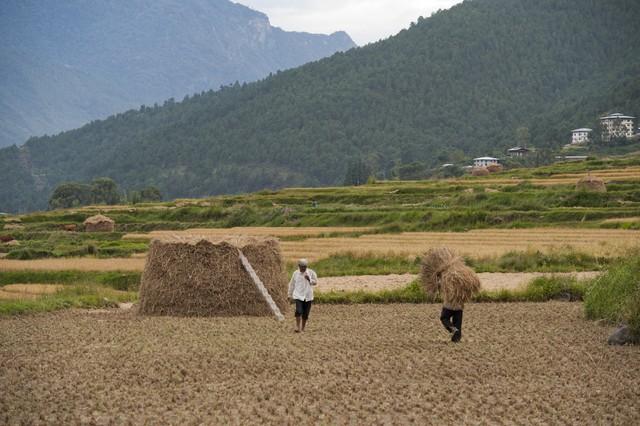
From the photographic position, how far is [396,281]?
29.4 meters

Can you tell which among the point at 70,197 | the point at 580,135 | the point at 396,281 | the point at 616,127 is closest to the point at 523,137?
the point at 580,135

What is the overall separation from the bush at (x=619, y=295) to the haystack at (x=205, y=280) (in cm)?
693

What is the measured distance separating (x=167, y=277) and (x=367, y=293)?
6.25m

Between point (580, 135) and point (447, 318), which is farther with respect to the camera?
point (580, 135)

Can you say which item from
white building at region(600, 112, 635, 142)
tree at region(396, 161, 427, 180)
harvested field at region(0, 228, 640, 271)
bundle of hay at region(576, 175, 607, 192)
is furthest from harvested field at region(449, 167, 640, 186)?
tree at region(396, 161, 427, 180)

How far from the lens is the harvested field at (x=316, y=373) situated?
435 inches

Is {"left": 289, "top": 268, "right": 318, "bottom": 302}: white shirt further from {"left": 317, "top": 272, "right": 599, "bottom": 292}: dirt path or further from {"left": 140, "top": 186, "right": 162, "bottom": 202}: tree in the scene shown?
{"left": 140, "top": 186, "right": 162, "bottom": 202}: tree

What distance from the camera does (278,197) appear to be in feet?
252

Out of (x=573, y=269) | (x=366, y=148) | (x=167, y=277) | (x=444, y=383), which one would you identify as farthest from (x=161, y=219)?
(x=366, y=148)

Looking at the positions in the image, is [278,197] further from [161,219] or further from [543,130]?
[543,130]

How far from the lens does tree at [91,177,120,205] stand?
134500 millimetres

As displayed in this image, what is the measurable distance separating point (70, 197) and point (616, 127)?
247ft

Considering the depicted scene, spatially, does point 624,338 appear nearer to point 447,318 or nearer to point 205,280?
A: point 447,318

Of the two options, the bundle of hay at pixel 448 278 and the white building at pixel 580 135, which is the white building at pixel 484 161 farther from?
the bundle of hay at pixel 448 278
